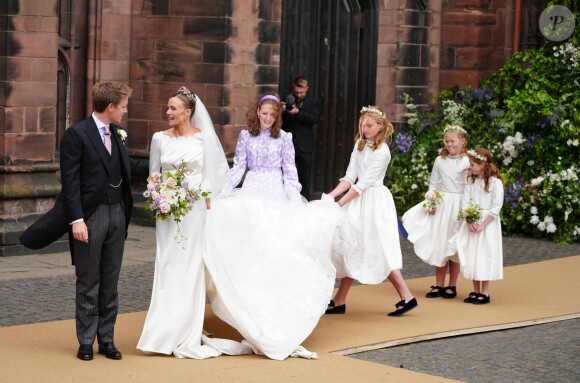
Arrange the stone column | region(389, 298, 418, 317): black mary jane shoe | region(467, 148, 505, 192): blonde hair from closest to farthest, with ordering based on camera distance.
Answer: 1. region(389, 298, 418, 317): black mary jane shoe
2. region(467, 148, 505, 192): blonde hair
3. the stone column

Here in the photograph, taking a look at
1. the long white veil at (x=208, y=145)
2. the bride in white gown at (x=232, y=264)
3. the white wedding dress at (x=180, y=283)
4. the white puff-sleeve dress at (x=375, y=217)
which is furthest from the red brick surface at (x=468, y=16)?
the white wedding dress at (x=180, y=283)

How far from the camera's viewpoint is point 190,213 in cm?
741

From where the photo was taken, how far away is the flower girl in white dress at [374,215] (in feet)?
29.0

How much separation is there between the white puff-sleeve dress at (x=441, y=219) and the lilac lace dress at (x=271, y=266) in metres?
1.98

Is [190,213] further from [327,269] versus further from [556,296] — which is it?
[556,296]

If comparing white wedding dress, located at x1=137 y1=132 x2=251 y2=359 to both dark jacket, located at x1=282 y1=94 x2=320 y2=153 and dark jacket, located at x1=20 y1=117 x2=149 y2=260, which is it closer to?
dark jacket, located at x1=20 y1=117 x2=149 y2=260

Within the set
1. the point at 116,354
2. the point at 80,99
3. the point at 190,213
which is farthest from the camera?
the point at 80,99

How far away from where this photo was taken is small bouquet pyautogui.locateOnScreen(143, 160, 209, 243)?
7082 millimetres

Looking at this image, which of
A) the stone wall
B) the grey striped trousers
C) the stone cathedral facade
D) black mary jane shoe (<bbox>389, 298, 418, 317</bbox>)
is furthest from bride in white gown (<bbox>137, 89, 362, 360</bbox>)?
the stone wall

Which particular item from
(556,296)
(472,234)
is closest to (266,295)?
(472,234)

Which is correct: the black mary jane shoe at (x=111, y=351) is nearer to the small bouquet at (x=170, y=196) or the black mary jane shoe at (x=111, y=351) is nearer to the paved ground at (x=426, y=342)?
the small bouquet at (x=170, y=196)

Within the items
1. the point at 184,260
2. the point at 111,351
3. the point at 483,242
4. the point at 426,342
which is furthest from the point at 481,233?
the point at 111,351

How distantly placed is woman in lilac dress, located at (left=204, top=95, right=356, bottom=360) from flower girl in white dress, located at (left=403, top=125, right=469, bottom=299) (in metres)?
1.95

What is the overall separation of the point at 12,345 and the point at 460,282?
5.02 meters
